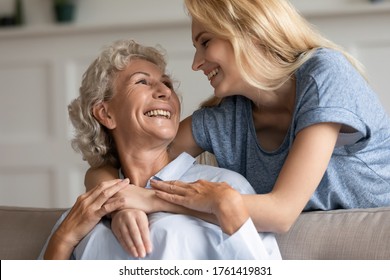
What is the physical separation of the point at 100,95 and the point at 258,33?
19.2 inches

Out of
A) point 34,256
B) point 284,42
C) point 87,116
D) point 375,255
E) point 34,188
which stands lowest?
point 34,188

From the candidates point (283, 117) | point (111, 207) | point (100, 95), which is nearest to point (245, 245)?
point (111, 207)

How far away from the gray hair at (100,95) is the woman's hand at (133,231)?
40 cm

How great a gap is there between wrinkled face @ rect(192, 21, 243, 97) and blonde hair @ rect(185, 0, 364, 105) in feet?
0.08

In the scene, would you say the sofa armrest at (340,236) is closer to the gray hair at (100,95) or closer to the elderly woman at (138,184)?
the elderly woman at (138,184)

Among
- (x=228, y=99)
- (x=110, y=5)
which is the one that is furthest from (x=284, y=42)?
(x=110, y=5)

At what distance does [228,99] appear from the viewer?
2.46m

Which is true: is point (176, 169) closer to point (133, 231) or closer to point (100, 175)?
point (100, 175)

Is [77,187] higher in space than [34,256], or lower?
lower

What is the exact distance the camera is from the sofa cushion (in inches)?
89.4

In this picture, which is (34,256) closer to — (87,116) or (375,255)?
(87,116)

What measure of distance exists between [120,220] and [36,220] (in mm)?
465

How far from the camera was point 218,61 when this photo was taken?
2.29 m
